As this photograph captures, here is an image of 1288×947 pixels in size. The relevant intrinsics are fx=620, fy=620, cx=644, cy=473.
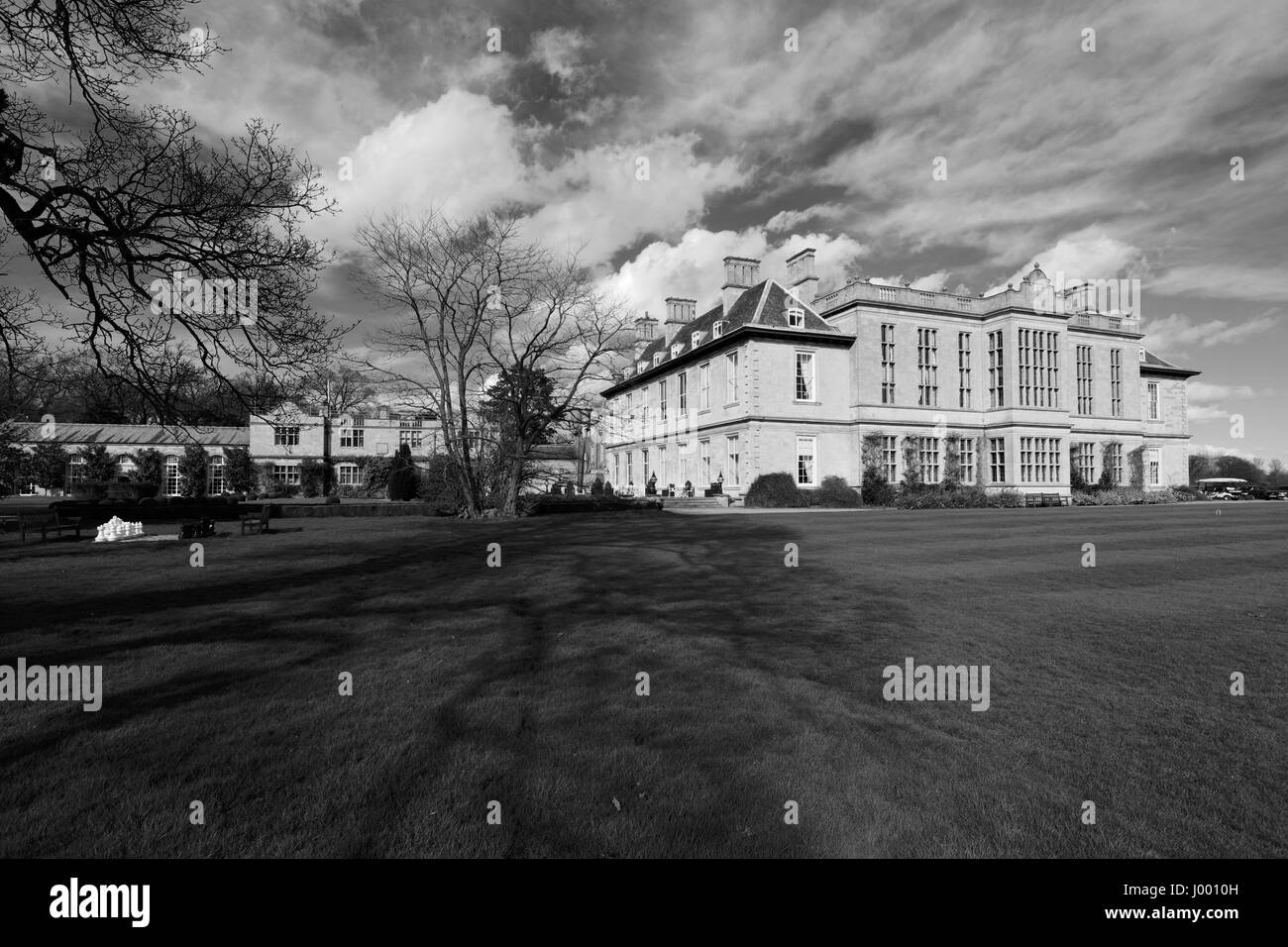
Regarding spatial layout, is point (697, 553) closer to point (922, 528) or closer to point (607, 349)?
point (922, 528)

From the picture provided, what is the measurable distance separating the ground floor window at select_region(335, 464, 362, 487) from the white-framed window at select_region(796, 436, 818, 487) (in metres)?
39.9

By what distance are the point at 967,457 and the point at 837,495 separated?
1160cm

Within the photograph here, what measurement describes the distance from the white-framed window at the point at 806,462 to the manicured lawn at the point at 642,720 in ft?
90.8

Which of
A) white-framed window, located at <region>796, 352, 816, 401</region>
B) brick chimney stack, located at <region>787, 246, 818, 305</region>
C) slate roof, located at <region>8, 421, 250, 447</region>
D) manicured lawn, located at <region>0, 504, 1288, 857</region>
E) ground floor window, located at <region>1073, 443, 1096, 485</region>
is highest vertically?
brick chimney stack, located at <region>787, 246, 818, 305</region>

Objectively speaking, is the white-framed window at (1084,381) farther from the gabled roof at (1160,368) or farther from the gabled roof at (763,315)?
the gabled roof at (763,315)

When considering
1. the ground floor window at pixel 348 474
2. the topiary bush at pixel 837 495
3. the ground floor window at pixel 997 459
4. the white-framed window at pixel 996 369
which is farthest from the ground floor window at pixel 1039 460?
the ground floor window at pixel 348 474

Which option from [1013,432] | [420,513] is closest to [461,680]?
[420,513]

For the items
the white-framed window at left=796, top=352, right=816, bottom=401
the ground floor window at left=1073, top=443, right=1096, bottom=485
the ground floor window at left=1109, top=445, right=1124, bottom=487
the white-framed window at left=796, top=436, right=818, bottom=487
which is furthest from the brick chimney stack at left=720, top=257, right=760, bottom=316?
the ground floor window at left=1109, top=445, right=1124, bottom=487

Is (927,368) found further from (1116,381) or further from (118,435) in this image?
(118,435)

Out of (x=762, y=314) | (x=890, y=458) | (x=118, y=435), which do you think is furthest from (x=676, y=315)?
(x=118, y=435)

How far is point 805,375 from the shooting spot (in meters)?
38.3

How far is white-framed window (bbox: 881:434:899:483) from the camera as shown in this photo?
128 feet

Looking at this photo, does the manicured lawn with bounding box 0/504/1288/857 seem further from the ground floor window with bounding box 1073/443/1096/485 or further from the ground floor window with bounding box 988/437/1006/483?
the ground floor window with bounding box 1073/443/1096/485

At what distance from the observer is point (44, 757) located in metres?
3.96
